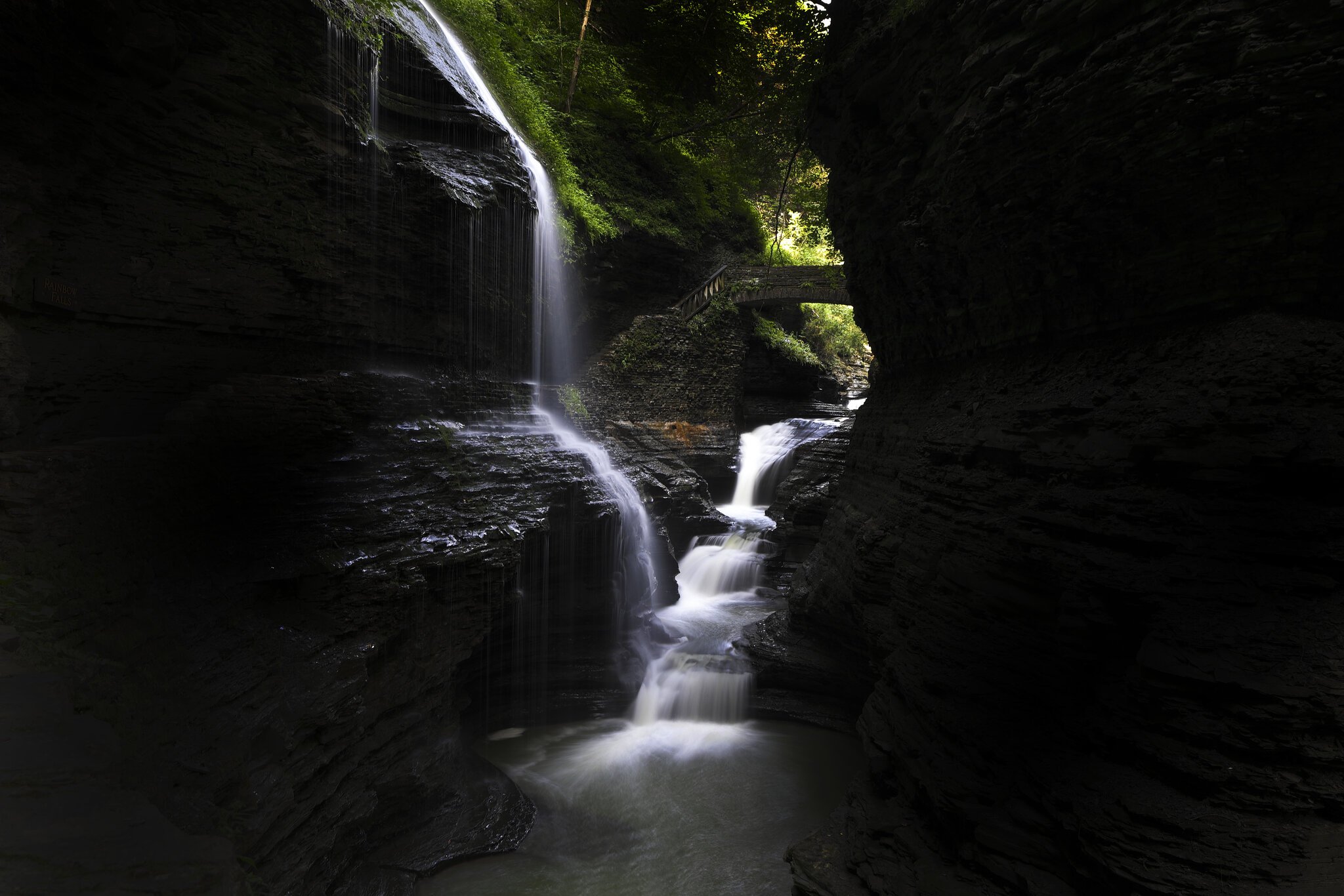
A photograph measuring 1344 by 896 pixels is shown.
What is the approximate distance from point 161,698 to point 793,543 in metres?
9.10

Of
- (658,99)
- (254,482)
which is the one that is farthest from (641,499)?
(658,99)

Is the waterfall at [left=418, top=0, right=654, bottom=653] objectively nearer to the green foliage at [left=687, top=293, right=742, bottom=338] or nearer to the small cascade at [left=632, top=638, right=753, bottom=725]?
the small cascade at [left=632, top=638, right=753, bottom=725]

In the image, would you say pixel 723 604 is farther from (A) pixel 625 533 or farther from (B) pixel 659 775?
(B) pixel 659 775

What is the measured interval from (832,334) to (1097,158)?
73.5 feet

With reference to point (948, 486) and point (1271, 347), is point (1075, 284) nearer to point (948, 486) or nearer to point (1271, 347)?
point (1271, 347)

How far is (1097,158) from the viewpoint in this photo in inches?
141

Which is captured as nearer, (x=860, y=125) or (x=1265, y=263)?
(x=1265, y=263)

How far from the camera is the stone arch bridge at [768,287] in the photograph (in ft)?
59.1

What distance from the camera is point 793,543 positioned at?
1091 centimetres

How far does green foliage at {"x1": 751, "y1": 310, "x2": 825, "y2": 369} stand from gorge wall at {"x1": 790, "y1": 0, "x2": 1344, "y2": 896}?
14.1m

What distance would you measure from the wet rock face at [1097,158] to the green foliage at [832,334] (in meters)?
18.0

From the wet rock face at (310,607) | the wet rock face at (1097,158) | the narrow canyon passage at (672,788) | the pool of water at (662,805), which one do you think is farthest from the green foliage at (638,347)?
the wet rock face at (1097,158)

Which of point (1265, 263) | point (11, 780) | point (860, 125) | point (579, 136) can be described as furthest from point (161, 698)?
point (579, 136)

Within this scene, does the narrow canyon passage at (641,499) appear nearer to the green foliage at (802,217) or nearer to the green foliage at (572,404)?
the green foliage at (572,404)
